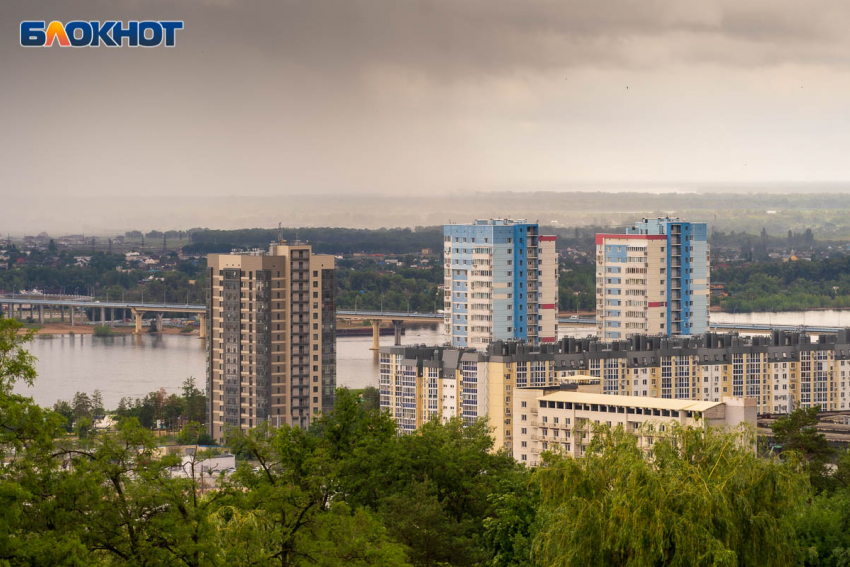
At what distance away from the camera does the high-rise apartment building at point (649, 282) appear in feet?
69.4

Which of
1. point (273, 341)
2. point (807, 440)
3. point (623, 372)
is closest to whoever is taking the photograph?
point (807, 440)

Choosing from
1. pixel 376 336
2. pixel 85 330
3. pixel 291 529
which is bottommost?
pixel 85 330

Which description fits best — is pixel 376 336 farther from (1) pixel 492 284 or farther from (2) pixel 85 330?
(1) pixel 492 284

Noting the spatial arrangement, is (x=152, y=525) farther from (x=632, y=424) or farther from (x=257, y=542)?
(x=632, y=424)

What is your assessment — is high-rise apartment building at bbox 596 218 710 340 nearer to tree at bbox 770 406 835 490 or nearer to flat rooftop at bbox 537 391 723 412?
flat rooftop at bbox 537 391 723 412

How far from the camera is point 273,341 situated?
18.9 meters

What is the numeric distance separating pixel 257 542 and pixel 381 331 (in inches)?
1364

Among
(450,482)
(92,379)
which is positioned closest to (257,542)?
(450,482)

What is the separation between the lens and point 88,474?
437cm

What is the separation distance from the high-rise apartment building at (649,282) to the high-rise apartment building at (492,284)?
1.45 m

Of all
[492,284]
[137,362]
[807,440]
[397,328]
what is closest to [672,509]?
[807,440]

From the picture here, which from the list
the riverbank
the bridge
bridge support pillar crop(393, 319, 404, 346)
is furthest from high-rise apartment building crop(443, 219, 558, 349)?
the riverbank

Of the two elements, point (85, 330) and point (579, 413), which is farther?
point (85, 330)

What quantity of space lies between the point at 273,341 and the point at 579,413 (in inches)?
249
